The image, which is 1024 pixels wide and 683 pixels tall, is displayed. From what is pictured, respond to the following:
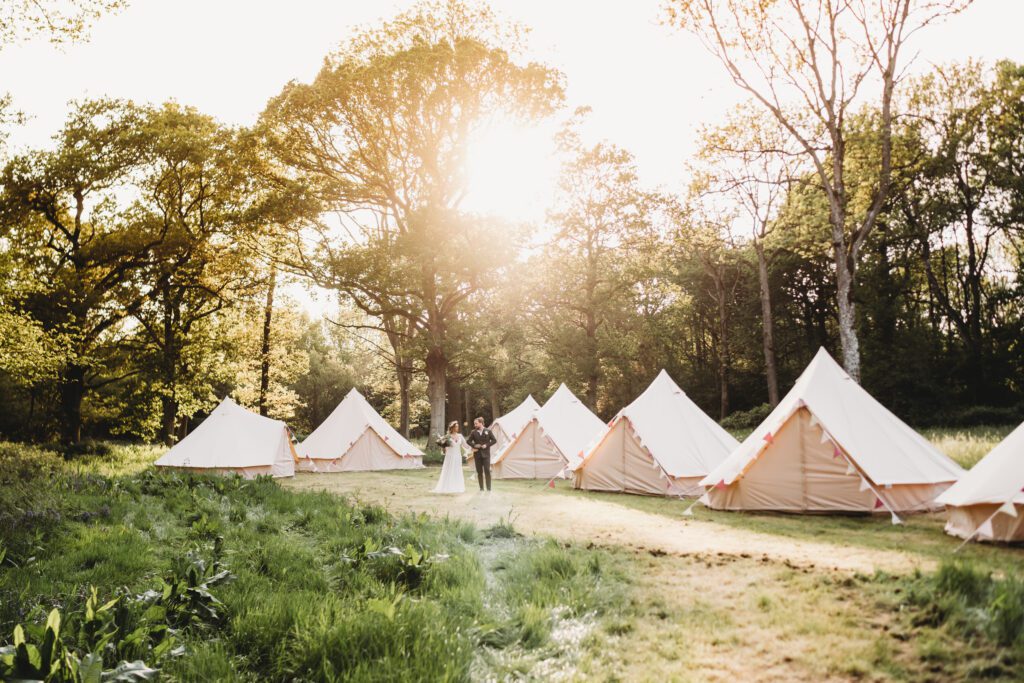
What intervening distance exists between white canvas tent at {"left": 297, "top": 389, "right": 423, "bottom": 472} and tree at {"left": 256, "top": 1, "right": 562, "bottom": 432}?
10.7 feet

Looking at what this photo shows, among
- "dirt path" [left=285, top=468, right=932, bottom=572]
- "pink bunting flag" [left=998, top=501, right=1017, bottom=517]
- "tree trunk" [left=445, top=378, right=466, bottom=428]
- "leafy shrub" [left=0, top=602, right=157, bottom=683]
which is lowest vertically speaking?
"dirt path" [left=285, top=468, right=932, bottom=572]

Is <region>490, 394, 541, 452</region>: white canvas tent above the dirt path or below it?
above

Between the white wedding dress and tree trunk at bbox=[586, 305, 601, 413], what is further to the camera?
tree trunk at bbox=[586, 305, 601, 413]

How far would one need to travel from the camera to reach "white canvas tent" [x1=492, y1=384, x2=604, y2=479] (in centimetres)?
1659

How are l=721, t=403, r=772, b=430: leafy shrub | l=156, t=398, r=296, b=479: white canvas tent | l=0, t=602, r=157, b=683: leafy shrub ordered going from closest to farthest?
l=0, t=602, r=157, b=683: leafy shrub < l=156, t=398, r=296, b=479: white canvas tent < l=721, t=403, r=772, b=430: leafy shrub

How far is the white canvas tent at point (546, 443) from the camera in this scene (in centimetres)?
1659

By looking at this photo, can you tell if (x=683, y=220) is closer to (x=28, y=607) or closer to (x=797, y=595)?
(x=797, y=595)

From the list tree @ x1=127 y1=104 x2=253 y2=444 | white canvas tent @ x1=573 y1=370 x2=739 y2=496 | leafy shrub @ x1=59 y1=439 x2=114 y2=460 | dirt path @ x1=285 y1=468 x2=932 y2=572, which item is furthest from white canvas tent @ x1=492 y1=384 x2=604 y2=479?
tree @ x1=127 y1=104 x2=253 y2=444

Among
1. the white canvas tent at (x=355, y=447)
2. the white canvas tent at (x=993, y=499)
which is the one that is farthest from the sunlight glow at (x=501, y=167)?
the white canvas tent at (x=993, y=499)

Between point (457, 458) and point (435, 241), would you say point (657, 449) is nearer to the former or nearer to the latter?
point (457, 458)

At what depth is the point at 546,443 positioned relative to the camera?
Result: 16750 millimetres

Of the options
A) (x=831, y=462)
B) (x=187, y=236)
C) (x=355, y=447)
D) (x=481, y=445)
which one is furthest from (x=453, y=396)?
(x=831, y=462)

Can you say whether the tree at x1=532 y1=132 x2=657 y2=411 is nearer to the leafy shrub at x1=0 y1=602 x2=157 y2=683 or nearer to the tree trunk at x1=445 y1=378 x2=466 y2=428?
the tree trunk at x1=445 y1=378 x2=466 y2=428

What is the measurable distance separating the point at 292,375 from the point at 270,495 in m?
23.9
